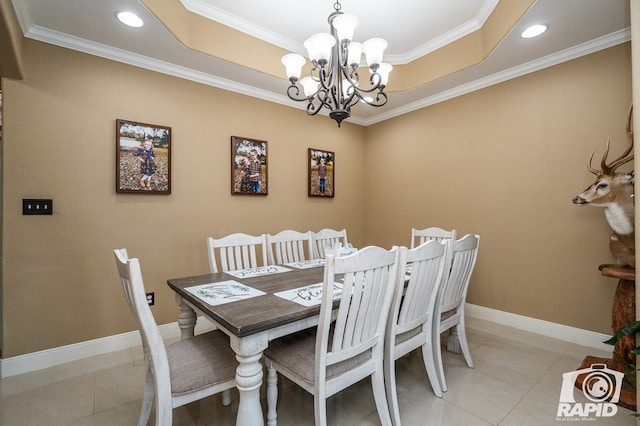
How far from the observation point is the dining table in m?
1.25

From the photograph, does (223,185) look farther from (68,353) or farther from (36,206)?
(68,353)

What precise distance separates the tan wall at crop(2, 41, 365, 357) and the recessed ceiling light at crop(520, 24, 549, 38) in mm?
2525

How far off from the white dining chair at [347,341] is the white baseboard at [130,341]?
5.61ft

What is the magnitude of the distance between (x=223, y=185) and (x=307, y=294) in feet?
6.04

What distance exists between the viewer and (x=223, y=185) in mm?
3076

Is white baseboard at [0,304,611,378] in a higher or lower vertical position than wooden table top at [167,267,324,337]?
lower

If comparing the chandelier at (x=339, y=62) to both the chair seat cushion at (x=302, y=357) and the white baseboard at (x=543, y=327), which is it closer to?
the chair seat cushion at (x=302, y=357)

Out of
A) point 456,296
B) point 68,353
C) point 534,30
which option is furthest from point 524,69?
point 68,353

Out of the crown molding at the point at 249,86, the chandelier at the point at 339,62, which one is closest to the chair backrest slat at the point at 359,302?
the chandelier at the point at 339,62

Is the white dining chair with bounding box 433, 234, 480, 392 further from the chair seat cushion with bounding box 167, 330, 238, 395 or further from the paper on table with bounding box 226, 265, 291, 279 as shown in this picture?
the chair seat cushion with bounding box 167, 330, 238, 395

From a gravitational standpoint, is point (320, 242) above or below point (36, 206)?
below

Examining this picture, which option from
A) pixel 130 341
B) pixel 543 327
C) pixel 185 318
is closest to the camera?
pixel 185 318

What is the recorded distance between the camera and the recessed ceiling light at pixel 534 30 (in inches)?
87.6

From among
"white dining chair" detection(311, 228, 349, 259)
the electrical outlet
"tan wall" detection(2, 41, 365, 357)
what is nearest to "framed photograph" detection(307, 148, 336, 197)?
"tan wall" detection(2, 41, 365, 357)
